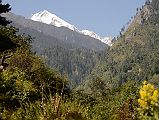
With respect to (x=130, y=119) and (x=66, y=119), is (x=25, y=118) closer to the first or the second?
(x=66, y=119)

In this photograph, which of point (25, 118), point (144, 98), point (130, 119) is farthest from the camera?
point (130, 119)

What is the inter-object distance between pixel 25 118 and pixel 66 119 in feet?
5.76

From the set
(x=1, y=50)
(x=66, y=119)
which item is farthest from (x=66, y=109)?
(x=1, y=50)

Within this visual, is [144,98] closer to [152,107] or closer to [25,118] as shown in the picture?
[152,107]

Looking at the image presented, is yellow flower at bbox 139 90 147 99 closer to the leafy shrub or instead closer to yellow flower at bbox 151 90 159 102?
the leafy shrub

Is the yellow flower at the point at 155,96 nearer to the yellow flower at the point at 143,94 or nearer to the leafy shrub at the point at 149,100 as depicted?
the leafy shrub at the point at 149,100

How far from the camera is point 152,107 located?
584 cm

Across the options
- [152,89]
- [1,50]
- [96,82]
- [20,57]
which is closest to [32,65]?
[20,57]

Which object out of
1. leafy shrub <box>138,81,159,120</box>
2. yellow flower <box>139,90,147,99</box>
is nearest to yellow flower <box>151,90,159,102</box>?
leafy shrub <box>138,81,159,120</box>

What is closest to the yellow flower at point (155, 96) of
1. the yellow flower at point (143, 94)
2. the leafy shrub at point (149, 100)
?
the leafy shrub at point (149, 100)

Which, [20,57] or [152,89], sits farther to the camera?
[20,57]

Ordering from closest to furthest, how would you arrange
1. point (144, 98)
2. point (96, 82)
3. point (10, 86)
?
1. point (144, 98)
2. point (10, 86)
3. point (96, 82)

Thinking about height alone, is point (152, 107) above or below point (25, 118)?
above

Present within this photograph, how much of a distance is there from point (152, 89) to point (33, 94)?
1617 centimetres
